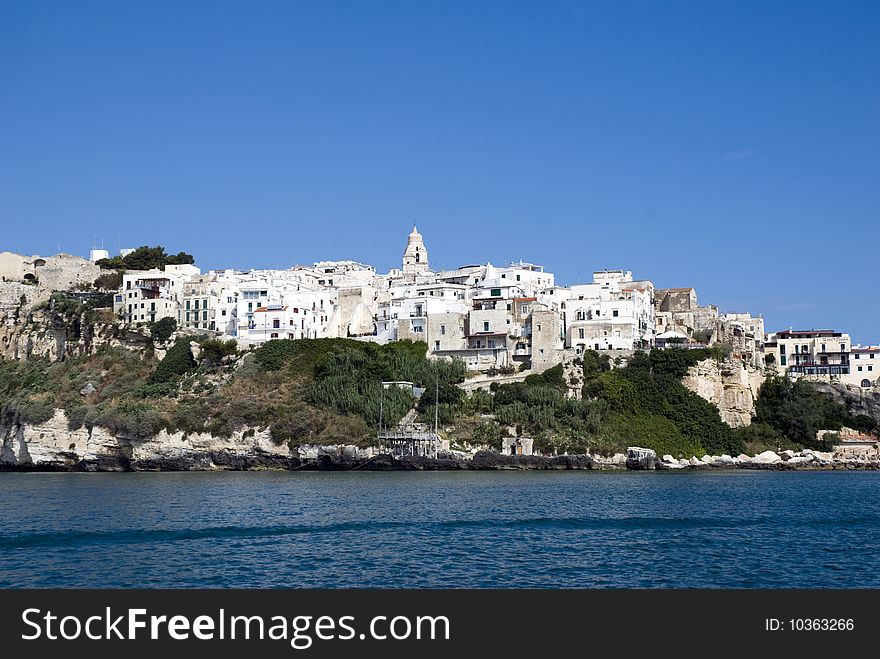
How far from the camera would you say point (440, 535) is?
1139 inches

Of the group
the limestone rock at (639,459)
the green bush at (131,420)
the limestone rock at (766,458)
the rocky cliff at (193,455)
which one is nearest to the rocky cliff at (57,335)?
the green bush at (131,420)

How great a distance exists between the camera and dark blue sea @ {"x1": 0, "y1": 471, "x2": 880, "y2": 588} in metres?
22.8

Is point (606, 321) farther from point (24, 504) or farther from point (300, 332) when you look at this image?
point (24, 504)

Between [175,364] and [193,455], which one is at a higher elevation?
[175,364]

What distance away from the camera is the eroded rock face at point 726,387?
6347 cm

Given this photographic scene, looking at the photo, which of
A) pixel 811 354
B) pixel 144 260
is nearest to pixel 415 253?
pixel 144 260

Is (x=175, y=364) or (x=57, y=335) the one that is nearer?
(x=175, y=364)

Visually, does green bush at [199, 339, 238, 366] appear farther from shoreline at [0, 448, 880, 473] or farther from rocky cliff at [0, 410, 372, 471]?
shoreline at [0, 448, 880, 473]

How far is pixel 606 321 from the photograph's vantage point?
66.6m

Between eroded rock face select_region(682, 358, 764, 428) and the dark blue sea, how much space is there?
15.8 metres

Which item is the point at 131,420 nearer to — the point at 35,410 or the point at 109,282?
the point at 35,410

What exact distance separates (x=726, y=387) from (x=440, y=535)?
40317 millimetres
